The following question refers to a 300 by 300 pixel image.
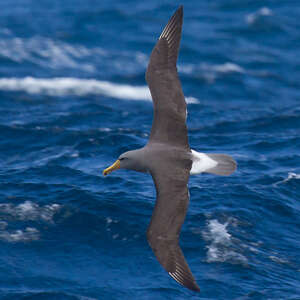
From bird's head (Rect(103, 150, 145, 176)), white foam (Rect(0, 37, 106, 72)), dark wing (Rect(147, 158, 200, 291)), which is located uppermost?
white foam (Rect(0, 37, 106, 72))

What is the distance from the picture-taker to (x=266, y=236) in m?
11.5

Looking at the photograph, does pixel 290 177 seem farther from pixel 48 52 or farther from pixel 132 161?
pixel 48 52

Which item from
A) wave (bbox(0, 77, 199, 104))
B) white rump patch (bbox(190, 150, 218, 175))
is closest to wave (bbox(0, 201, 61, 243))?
white rump patch (bbox(190, 150, 218, 175))

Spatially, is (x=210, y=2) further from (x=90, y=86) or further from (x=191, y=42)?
(x=90, y=86)

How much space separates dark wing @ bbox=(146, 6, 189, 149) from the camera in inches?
444

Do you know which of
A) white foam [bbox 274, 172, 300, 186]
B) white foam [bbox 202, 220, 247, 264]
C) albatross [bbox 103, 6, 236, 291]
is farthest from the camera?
white foam [bbox 274, 172, 300, 186]

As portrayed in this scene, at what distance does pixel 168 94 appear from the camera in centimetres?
1130

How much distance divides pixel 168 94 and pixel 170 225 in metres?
2.53

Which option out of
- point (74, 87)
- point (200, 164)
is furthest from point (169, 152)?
point (74, 87)

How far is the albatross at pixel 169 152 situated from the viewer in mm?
10219

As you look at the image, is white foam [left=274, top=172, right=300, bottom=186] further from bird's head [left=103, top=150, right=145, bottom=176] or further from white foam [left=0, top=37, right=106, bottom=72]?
white foam [left=0, top=37, right=106, bottom=72]

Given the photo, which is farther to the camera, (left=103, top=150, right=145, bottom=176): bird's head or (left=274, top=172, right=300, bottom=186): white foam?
(left=274, top=172, right=300, bottom=186): white foam

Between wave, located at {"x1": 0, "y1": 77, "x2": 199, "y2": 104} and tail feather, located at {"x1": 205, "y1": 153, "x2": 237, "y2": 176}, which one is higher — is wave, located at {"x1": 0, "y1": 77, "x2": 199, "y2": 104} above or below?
above

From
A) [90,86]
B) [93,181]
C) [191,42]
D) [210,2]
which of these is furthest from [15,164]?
[210,2]
